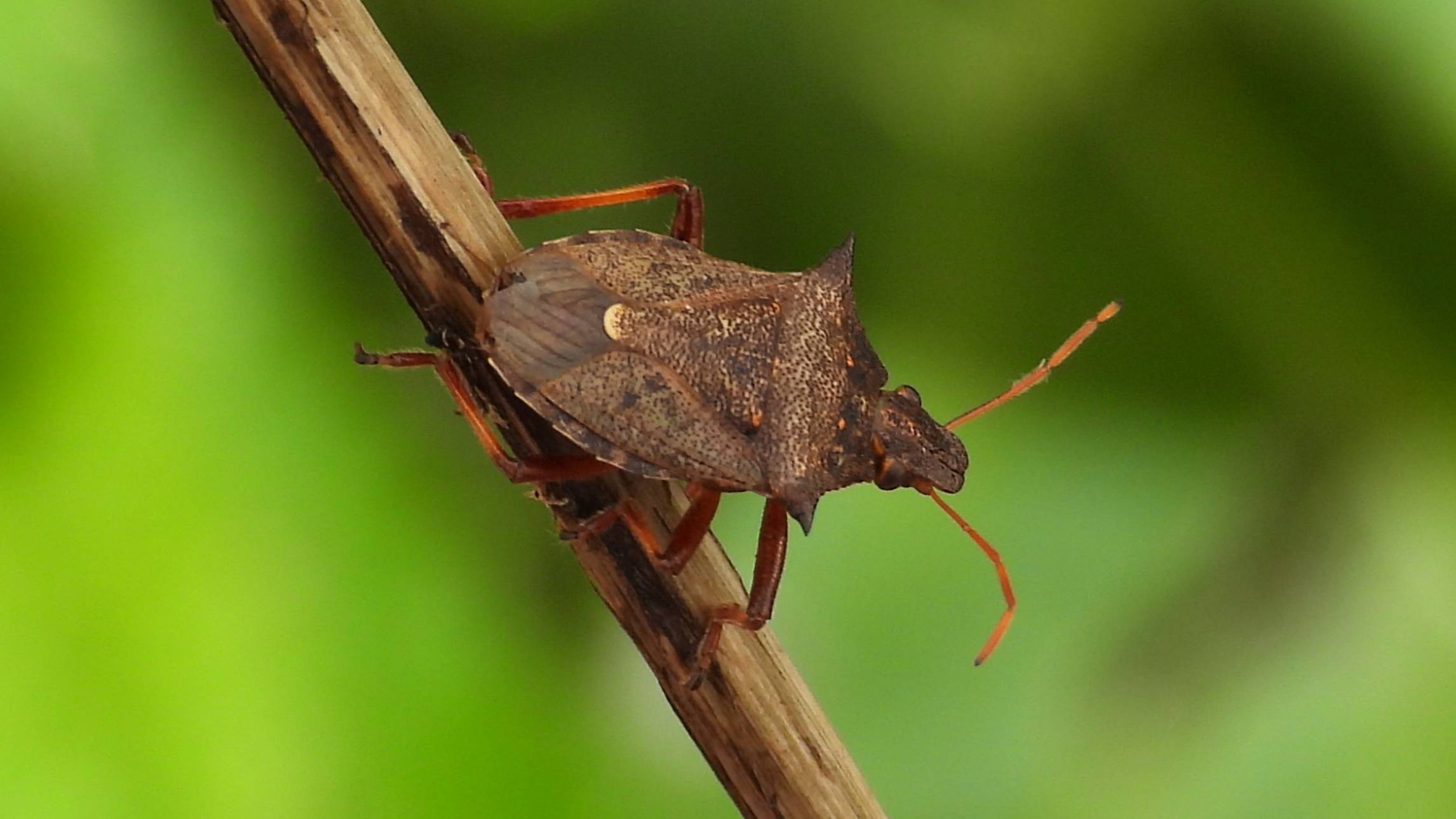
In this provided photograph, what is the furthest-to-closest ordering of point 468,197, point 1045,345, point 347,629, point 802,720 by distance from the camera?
point 1045,345, point 347,629, point 802,720, point 468,197

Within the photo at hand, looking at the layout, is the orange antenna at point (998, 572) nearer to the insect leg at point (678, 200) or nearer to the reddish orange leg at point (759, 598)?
the reddish orange leg at point (759, 598)

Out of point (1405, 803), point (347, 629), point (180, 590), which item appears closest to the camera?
point (180, 590)

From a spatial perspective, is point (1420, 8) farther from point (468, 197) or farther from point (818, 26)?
point (468, 197)

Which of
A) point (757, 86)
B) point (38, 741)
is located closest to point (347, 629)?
point (38, 741)

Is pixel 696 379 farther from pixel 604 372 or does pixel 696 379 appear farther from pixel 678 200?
pixel 678 200

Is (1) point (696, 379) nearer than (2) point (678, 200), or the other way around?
(1) point (696, 379)

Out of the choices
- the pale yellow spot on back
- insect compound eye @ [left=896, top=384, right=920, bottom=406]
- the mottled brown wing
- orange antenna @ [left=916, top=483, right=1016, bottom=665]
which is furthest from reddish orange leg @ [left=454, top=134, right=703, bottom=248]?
orange antenna @ [left=916, top=483, right=1016, bottom=665]

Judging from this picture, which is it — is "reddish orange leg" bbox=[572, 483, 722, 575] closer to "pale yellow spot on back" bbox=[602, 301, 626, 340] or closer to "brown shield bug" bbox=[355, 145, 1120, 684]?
"brown shield bug" bbox=[355, 145, 1120, 684]

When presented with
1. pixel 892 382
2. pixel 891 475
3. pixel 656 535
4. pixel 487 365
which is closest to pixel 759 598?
pixel 656 535
